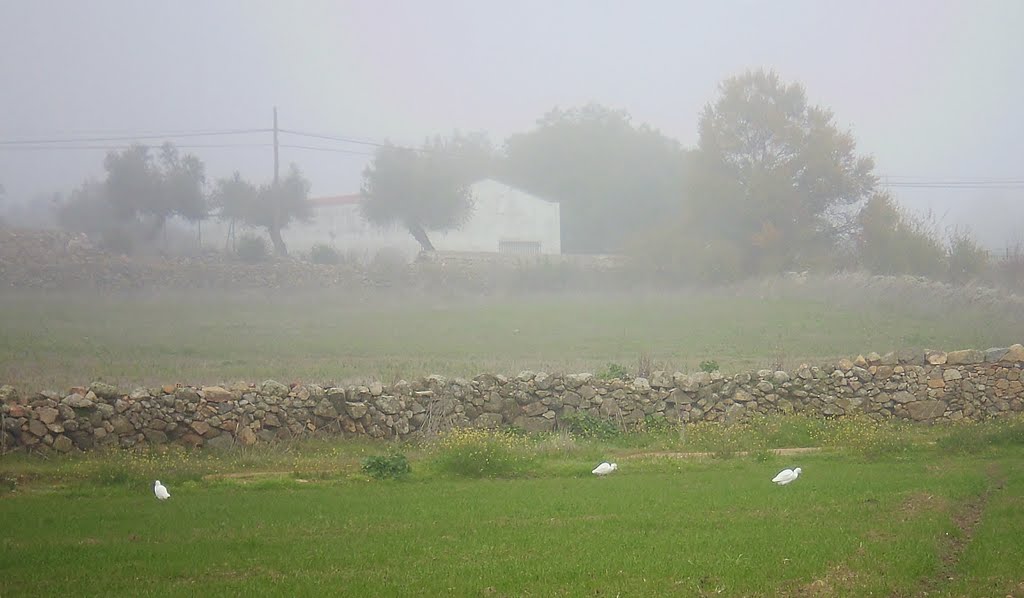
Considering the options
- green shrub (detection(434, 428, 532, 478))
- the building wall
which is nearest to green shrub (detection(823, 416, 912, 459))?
green shrub (detection(434, 428, 532, 478))

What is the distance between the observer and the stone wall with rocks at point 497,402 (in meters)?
19.6

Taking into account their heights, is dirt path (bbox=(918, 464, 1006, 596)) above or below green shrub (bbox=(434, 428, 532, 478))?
above

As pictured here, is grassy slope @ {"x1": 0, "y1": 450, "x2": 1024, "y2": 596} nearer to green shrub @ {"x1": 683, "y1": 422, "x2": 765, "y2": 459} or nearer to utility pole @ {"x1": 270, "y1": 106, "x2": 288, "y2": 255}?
green shrub @ {"x1": 683, "y1": 422, "x2": 765, "y2": 459}

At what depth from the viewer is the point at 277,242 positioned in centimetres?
5166

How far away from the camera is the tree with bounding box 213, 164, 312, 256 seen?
52.6 metres

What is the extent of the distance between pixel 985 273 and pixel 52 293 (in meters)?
43.1

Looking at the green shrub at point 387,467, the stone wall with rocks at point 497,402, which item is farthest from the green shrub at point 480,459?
the stone wall with rocks at point 497,402

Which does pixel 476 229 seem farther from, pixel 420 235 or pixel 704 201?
pixel 704 201

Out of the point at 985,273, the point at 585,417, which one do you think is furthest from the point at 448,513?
the point at 985,273

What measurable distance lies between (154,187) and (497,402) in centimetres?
3156

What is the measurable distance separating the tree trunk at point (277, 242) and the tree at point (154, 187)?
138 inches

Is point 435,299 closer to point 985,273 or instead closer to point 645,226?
point 645,226

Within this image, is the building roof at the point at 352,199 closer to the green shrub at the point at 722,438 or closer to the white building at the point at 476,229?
the white building at the point at 476,229

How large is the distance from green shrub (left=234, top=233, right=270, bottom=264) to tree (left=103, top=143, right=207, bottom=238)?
12.7ft
